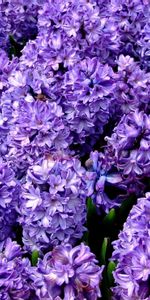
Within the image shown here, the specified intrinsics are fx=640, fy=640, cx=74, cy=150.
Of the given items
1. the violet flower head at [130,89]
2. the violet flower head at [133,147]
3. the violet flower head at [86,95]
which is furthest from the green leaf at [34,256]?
the violet flower head at [130,89]

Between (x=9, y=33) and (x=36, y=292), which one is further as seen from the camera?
(x=9, y=33)

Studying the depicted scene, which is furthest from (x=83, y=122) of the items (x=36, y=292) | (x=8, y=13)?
(x=8, y=13)

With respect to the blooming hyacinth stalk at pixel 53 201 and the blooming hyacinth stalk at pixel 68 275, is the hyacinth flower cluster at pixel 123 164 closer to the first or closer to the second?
the blooming hyacinth stalk at pixel 53 201

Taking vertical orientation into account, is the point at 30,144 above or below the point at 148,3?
below

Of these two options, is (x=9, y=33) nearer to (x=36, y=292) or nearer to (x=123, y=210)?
(x=123, y=210)

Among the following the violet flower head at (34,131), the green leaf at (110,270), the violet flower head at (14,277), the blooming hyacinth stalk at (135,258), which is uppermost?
the violet flower head at (34,131)

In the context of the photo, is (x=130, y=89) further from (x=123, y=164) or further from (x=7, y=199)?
(x=7, y=199)

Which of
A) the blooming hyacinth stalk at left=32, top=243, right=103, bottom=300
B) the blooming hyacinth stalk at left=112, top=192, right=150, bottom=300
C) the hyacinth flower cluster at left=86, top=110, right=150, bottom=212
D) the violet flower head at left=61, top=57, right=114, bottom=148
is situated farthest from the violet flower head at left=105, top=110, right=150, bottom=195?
the blooming hyacinth stalk at left=32, top=243, right=103, bottom=300

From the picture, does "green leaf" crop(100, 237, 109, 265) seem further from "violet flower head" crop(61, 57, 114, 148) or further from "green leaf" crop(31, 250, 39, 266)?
"violet flower head" crop(61, 57, 114, 148)
